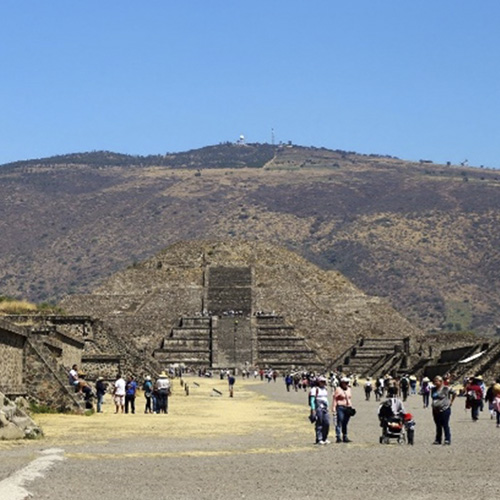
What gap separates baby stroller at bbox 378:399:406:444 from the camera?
91.2 ft

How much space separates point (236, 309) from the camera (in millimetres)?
114125

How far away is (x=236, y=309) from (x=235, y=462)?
91404 millimetres

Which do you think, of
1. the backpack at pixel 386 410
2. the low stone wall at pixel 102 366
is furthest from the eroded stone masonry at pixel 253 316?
the backpack at pixel 386 410

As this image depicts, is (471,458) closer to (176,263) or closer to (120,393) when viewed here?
(120,393)

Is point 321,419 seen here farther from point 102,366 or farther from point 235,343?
point 235,343

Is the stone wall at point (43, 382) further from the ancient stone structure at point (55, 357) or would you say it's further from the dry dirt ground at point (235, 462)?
the dry dirt ground at point (235, 462)

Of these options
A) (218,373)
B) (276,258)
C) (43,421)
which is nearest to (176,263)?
(276,258)

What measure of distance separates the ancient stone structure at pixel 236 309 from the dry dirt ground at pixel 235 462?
66.2 meters

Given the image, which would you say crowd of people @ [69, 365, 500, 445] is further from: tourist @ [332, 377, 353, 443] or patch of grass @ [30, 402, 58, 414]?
patch of grass @ [30, 402, 58, 414]

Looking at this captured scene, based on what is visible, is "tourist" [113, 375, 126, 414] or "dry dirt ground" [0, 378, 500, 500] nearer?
"dry dirt ground" [0, 378, 500, 500]

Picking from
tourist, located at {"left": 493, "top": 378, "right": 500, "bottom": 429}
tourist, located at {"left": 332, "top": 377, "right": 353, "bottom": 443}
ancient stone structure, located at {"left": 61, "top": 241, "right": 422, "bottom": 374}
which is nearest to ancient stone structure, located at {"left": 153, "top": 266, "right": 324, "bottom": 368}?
ancient stone structure, located at {"left": 61, "top": 241, "right": 422, "bottom": 374}

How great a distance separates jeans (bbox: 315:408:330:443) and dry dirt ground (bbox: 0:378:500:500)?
1.46ft

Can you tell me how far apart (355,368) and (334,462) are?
242ft

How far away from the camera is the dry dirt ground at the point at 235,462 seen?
1809cm
